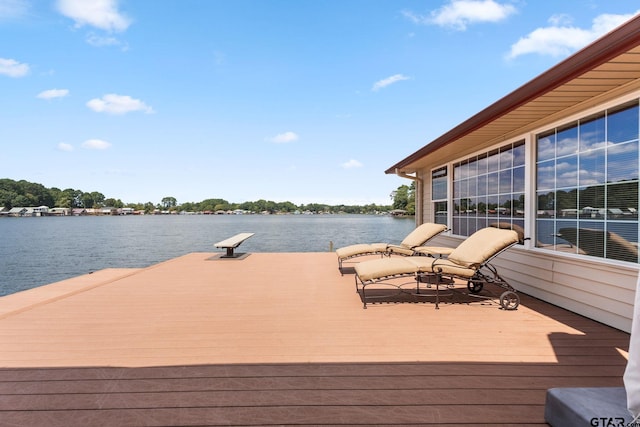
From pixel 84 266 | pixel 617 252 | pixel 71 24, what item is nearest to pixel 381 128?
pixel 71 24

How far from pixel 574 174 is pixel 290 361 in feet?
12.9

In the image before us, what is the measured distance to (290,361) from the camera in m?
2.60

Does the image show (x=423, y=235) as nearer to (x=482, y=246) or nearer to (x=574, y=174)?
(x=482, y=246)

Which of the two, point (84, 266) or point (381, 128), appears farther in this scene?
point (381, 128)

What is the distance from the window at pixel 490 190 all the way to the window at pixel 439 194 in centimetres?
55

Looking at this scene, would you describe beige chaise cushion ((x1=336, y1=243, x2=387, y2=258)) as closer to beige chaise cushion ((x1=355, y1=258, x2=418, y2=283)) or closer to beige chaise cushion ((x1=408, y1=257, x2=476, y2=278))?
beige chaise cushion ((x1=355, y1=258, x2=418, y2=283))

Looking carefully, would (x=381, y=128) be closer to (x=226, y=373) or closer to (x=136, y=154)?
(x=226, y=373)

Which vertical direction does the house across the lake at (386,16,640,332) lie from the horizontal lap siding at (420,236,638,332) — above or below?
above

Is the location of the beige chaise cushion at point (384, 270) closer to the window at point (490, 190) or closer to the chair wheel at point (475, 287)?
the chair wheel at point (475, 287)

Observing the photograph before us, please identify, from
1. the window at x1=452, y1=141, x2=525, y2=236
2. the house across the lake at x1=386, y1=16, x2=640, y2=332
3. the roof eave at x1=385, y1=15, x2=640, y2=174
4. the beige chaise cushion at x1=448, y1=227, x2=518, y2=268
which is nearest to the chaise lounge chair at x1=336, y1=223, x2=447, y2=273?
the window at x1=452, y1=141, x2=525, y2=236

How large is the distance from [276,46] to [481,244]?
15.5m

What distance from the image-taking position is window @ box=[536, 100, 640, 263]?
3391 millimetres

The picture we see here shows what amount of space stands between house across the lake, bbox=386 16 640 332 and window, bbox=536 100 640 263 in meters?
0.01

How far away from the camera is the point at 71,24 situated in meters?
17.1
